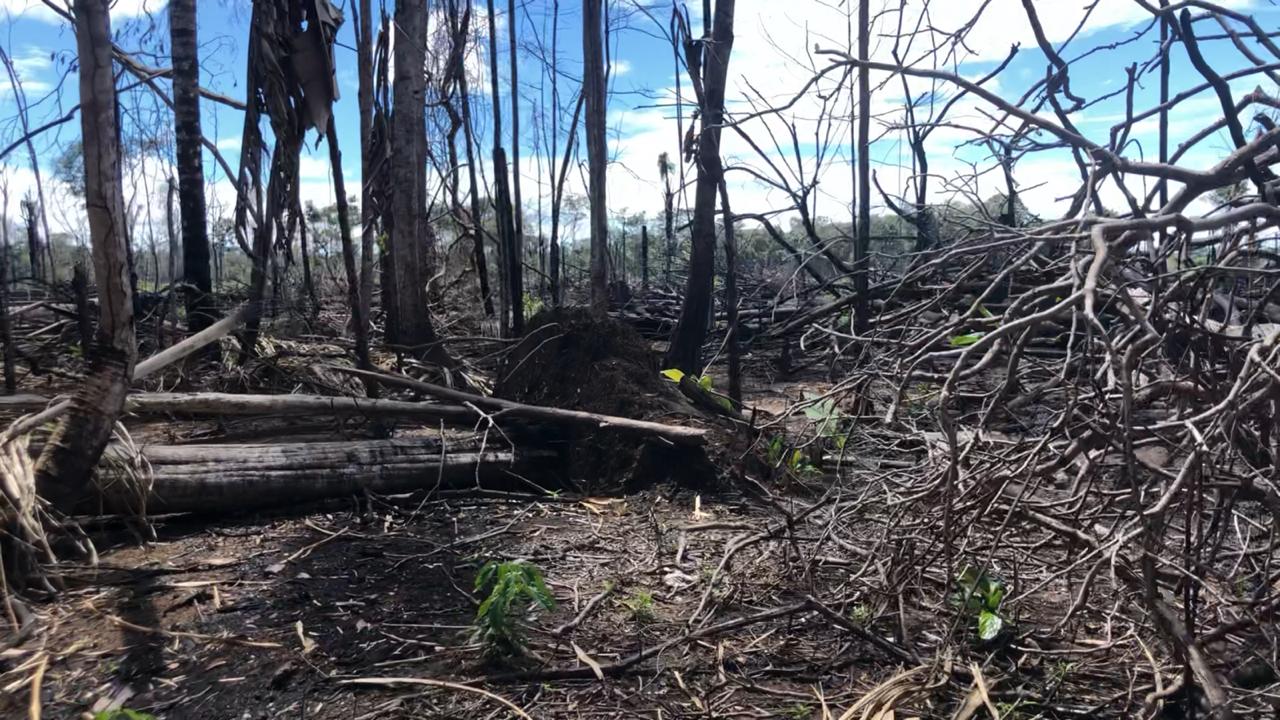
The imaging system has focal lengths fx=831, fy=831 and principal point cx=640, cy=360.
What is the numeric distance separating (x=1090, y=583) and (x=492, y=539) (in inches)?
123

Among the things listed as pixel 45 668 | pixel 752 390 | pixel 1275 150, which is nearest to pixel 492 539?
pixel 45 668

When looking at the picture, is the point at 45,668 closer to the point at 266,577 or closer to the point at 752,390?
the point at 266,577

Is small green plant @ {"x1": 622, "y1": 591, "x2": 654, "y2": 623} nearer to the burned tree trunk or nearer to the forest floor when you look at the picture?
the forest floor

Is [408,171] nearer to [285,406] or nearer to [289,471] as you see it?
[285,406]

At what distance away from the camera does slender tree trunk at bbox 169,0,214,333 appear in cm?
883

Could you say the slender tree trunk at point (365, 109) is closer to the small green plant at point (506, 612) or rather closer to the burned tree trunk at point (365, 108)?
the burned tree trunk at point (365, 108)

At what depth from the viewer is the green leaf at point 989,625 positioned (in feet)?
9.97

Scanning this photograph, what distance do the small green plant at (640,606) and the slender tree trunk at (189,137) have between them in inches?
266

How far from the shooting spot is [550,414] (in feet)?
18.2

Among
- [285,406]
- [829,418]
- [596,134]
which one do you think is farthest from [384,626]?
[596,134]

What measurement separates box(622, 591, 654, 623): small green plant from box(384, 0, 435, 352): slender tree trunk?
4710 millimetres

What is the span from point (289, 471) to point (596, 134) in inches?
226

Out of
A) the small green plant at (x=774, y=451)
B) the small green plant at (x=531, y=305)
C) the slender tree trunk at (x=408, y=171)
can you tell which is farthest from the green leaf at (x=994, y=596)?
the small green plant at (x=531, y=305)

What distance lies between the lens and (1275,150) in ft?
9.98
